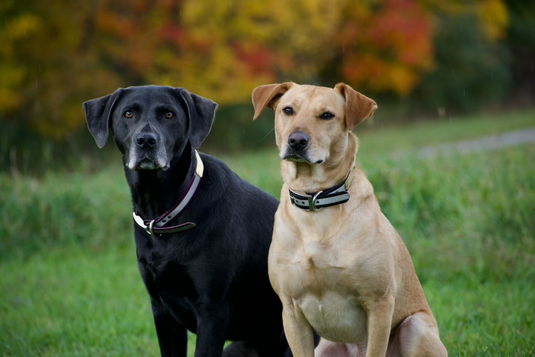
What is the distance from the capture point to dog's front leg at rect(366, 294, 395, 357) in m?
3.18

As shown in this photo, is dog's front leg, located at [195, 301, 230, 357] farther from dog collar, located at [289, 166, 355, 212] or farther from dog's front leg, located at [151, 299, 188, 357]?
dog collar, located at [289, 166, 355, 212]

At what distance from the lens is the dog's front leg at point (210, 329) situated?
11.3 ft

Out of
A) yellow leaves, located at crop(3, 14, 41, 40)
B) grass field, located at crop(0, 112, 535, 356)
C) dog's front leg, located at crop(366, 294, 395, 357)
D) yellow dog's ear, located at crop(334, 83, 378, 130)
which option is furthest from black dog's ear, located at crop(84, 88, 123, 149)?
yellow leaves, located at crop(3, 14, 41, 40)

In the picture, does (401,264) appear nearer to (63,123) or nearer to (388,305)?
(388,305)

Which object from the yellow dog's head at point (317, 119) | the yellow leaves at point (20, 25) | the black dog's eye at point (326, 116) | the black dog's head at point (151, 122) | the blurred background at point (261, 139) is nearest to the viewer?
the yellow dog's head at point (317, 119)

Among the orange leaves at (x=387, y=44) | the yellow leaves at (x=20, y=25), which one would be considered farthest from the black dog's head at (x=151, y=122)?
the orange leaves at (x=387, y=44)

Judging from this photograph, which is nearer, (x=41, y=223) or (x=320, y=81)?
(x=41, y=223)

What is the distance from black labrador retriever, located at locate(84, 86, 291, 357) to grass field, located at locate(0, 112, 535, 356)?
1.12 meters

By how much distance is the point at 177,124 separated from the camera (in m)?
3.65

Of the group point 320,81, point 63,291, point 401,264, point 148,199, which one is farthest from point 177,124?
point 320,81

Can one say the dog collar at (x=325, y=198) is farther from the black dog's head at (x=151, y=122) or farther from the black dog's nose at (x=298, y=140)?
the black dog's head at (x=151, y=122)

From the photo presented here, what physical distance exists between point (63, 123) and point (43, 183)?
740cm

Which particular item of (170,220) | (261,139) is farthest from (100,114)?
(261,139)

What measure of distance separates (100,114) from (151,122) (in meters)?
0.40
